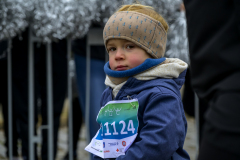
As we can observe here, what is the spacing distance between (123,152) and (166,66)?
42 centimetres

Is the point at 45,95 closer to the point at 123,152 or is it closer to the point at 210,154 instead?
the point at 123,152

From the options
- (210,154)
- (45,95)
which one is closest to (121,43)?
(210,154)

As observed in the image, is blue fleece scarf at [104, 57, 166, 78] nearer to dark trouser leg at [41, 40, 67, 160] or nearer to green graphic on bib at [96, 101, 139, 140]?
green graphic on bib at [96, 101, 139, 140]

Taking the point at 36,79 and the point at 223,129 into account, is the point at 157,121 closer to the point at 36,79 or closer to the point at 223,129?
the point at 223,129

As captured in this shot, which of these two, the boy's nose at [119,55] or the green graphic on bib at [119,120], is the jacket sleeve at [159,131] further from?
the boy's nose at [119,55]

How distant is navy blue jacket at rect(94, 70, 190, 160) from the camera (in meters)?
1.25

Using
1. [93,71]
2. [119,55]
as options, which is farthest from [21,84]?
[119,55]

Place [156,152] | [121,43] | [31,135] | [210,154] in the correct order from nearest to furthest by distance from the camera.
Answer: [210,154]
[156,152]
[121,43]
[31,135]

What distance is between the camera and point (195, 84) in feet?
2.50

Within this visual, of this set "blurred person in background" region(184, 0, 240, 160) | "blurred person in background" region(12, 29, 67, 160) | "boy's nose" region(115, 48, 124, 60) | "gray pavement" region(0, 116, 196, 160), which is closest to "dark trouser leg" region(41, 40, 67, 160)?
"blurred person in background" region(12, 29, 67, 160)

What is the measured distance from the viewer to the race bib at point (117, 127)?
1350mm

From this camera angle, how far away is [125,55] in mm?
1424

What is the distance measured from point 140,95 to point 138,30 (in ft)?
0.98

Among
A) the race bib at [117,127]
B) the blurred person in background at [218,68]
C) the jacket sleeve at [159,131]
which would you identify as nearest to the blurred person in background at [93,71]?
the race bib at [117,127]
